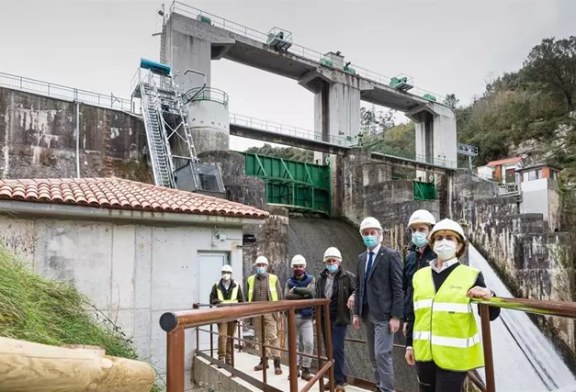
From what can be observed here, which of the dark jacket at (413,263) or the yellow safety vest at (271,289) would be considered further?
the yellow safety vest at (271,289)

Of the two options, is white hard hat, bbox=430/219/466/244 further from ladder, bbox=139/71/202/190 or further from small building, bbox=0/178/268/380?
ladder, bbox=139/71/202/190

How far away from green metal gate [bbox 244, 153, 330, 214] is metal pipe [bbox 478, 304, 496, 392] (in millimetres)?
18705

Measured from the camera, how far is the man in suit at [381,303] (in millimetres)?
4301

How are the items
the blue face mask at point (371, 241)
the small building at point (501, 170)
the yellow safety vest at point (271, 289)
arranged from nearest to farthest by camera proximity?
the blue face mask at point (371, 241)
the yellow safety vest at point (271, 289)
the small building at point (501, 170)

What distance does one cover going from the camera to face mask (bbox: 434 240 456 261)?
297 centimetres

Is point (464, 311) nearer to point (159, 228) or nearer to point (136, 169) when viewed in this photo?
point (159, 228)

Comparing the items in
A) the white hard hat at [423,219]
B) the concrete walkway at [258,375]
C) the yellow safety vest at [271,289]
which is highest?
the white hard hat at [423,219]

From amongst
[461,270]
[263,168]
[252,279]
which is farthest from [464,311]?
[263,168]

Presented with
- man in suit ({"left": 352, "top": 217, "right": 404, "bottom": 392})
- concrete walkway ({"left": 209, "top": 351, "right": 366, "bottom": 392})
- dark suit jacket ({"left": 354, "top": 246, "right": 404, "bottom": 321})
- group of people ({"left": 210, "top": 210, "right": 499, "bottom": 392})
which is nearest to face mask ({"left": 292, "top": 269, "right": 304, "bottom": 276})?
group of people ({"left": 210, "top": 210, "right": 499, "bottom": 392})

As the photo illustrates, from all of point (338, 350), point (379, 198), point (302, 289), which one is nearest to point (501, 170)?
point (379, 198)

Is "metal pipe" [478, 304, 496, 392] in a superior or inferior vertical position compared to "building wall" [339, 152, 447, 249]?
inferior

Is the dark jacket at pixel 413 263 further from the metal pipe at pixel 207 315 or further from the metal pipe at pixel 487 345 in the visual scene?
the metal pipe at pixel 207 315

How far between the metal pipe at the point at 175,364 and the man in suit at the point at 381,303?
9.40 feet

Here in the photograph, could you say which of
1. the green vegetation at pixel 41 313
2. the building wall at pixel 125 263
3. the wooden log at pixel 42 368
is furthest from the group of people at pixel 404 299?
the green vegetation at pixel 41 313
